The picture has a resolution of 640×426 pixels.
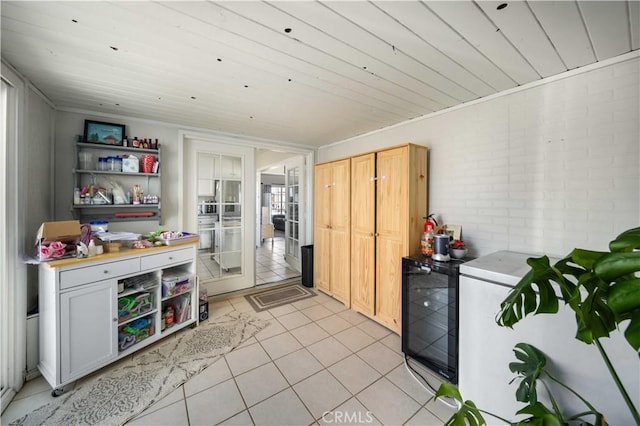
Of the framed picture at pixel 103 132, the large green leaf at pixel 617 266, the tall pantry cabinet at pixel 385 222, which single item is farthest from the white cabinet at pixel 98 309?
the large green leaf at pixel 617 266

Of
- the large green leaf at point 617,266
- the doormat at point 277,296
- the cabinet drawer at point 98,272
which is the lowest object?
the doormat at point 277,296

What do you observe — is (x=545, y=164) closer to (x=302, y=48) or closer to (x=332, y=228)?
(x=302, y=48)

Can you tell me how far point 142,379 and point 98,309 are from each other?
Result: 2.12 ft

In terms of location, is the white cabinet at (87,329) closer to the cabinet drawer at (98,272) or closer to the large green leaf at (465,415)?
the cabinet drawer at (98,272)

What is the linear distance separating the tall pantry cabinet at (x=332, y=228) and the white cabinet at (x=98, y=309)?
1879 mm

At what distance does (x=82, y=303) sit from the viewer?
1.78m

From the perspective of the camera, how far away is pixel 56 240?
1.86 metres

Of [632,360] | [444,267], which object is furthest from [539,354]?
[444,267]

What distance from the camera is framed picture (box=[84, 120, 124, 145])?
2424mm

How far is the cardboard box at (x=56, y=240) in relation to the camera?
173cm

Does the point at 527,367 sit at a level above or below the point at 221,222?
below

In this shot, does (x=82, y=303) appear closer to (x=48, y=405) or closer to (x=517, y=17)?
(x=48, y=405)

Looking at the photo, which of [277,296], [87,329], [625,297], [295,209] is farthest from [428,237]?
[87,329]

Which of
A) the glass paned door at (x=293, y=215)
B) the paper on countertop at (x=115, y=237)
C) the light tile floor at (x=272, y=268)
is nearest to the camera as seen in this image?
the paper on countertop at (x=115, y=237)
